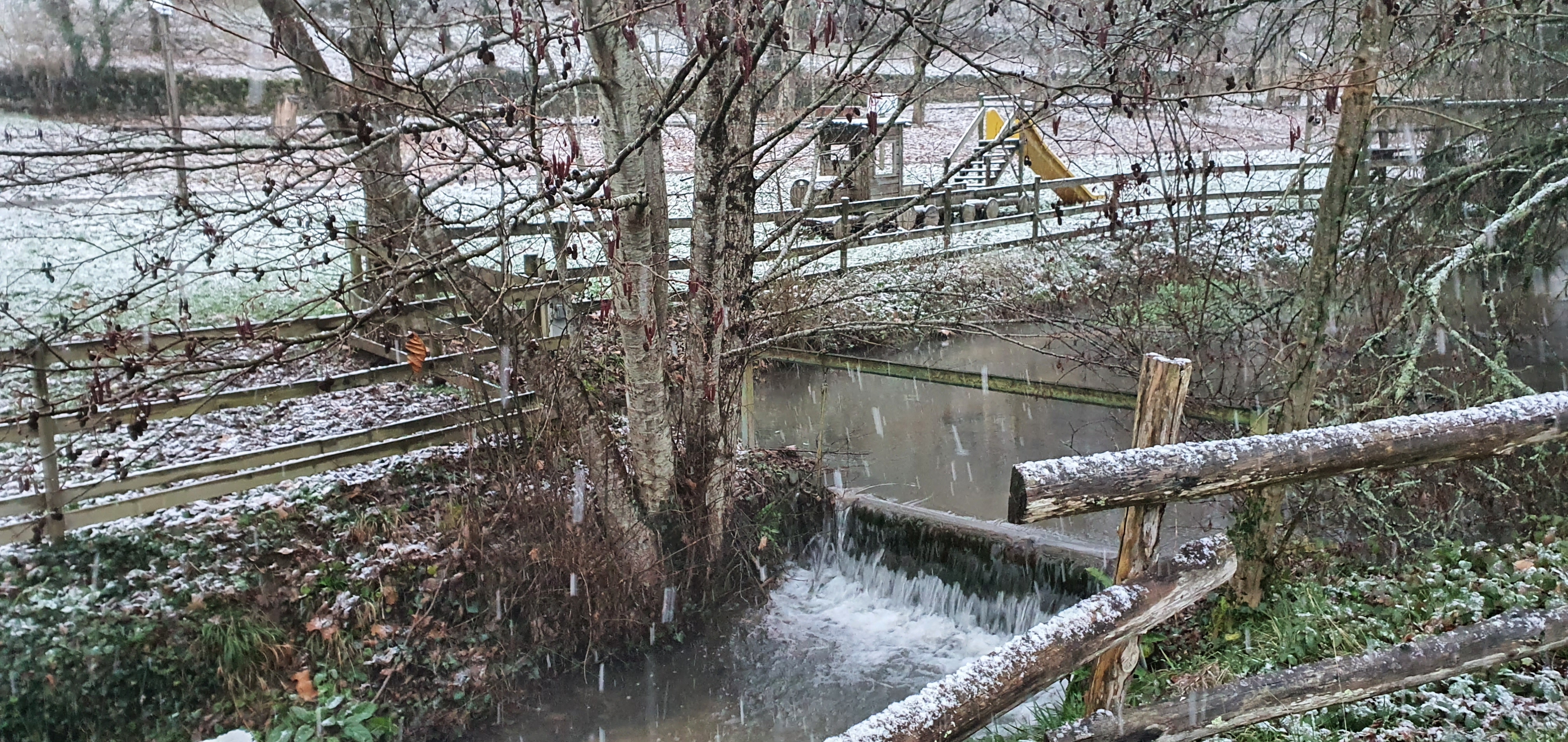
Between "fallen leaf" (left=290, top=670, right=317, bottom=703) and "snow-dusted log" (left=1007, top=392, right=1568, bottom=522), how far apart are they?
502 cm

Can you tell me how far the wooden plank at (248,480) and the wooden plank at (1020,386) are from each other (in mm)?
2681

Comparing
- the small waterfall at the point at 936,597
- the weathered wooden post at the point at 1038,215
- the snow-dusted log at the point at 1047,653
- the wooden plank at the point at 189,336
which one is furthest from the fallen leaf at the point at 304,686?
the weathered wooden post at the point at 1038,215

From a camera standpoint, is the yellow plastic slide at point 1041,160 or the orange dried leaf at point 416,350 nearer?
the orange dried leaf at point 416,350

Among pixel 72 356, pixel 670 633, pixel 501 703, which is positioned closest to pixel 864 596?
pixel 670 633

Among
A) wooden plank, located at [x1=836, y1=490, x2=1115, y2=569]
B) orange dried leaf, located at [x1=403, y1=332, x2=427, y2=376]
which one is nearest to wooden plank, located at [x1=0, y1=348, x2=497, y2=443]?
orange dried leaf, located at [x1=403, y1=332, x2=427, y2=376]

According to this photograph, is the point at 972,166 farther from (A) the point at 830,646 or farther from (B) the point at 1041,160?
(A) the point at 830,646

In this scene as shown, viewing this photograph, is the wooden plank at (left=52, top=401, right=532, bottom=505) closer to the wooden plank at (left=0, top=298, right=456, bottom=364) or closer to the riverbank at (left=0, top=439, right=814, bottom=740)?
the riverbank at (left=0, top=439, right=814, bottom=740)

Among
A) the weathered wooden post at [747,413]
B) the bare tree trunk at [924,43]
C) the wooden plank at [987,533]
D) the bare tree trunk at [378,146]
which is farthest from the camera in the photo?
the weathered wooden post at [747,413]

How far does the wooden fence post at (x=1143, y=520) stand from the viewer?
3.41 meters

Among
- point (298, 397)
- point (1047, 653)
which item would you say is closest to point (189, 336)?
point (298, 397)

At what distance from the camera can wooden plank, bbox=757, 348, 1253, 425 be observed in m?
7.54

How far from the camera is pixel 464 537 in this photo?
7078 millimetres

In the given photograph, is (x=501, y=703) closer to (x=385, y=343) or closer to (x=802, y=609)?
(x=802, y=609)

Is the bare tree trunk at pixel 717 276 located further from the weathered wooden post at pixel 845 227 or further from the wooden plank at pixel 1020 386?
the weathered wooden post at pixel 845 227
